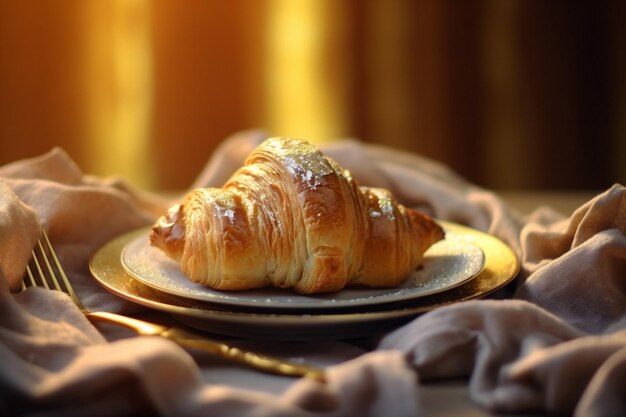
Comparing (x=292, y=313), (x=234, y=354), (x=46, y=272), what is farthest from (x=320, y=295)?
(x=46, y=272)

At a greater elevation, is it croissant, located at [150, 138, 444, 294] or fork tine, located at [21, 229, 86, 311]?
croissant, located at [150, 138, 444, 294]

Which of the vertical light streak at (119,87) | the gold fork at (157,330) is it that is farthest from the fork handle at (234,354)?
the vertical light streak at (119,87)

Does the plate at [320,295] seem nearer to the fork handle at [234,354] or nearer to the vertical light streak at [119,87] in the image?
the fork handle at [234,354]

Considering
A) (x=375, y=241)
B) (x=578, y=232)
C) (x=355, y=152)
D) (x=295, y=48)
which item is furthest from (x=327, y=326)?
(x=295, y=48)

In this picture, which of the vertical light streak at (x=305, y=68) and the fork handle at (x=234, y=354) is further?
the vertical light streak at (x=305, y=68)

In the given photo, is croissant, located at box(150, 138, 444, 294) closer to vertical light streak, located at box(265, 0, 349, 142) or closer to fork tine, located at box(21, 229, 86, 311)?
fork tine, located at box(21, 229, 86, 311)

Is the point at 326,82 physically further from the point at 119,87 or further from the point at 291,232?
the point at 291,232

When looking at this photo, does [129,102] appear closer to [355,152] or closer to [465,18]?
[465,18]

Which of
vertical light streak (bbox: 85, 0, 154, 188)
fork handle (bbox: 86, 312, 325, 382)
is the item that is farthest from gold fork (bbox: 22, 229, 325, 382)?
vertical light streak (bbox: 85, 0, 154, 188)
